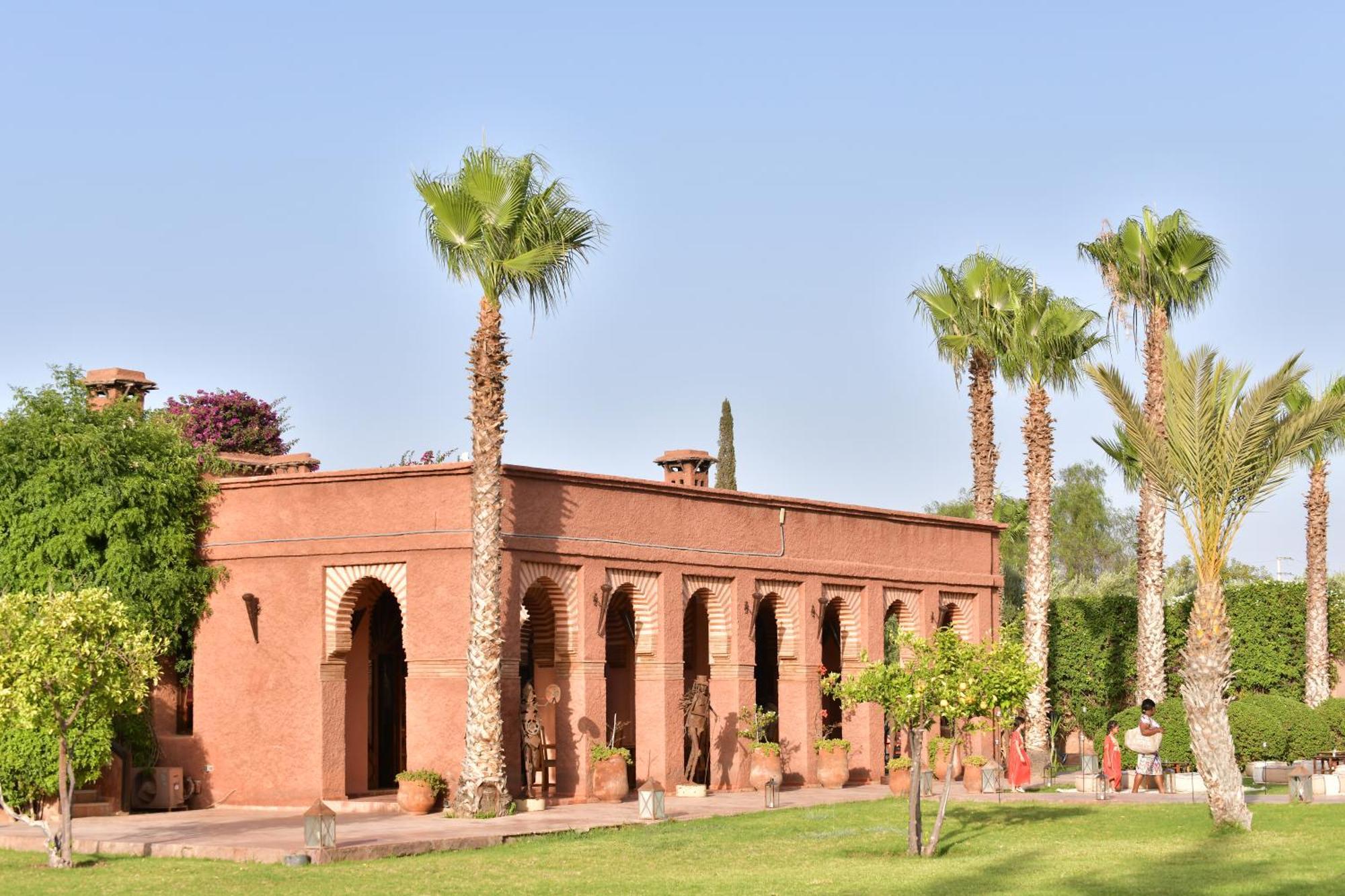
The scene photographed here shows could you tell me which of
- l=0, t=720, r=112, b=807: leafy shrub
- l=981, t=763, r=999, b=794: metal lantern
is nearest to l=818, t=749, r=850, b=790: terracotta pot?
l=981, t=763, r=999, b=794: metal lantern

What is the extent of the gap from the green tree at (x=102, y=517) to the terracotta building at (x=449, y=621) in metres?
0.51

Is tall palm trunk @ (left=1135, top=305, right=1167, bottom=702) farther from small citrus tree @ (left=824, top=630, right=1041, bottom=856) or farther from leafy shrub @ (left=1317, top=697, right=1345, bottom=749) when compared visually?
small citrus tree @ (left=824, top=630, right=1041, bottom=856)

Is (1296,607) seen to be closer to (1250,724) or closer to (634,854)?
(1250,724)

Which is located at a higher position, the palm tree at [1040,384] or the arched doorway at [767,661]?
the palm tree at [1040,384]

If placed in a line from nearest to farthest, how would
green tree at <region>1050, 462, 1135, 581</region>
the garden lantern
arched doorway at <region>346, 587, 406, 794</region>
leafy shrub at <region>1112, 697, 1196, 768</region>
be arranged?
1. the garden lantern
2. arched doorway at <region>346, 587, 406, 794</region>
3. leafy shrub at <region>1112, 697, 1196, 768</region>
4. green tree at <region>1050, 462, 1135, 581</region>

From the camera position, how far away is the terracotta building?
2266 cm

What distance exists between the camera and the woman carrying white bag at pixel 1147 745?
23344 mm

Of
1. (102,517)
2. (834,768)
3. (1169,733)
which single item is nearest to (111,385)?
(102,517)

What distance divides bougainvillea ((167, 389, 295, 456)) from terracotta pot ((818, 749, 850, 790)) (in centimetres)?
1586

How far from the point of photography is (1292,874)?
48.7 ft

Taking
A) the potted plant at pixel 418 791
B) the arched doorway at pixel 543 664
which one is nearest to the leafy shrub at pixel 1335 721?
the arched doorway at pixel 543 664

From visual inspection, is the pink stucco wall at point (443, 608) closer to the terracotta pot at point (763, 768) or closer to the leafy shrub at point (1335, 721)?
the terracotta pot at point (763, 768)

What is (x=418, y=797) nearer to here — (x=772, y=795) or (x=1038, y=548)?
(x=772, y=795)

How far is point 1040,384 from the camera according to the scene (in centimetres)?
3166
